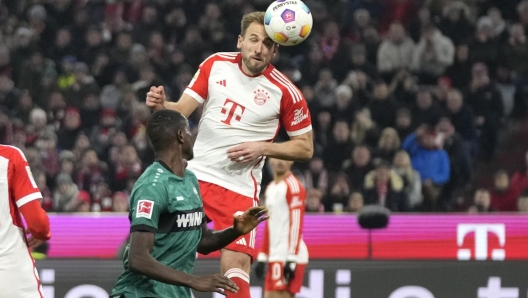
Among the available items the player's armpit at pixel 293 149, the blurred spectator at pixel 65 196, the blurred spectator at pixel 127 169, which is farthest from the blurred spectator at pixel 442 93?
the player's armpit at pixel 293 149

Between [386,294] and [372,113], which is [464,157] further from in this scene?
[386,294]

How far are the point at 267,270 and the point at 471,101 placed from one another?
5.22 m

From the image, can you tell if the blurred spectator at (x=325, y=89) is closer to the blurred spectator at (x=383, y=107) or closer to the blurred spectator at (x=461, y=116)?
the blurred spectator at (x=383, y=107)

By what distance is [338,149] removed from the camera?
13.3 m

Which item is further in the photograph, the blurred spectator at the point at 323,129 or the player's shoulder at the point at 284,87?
the blurred spectator at the point at 323,129

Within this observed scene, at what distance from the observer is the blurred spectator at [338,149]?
43.7 ft

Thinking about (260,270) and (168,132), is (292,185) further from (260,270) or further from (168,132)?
(168,132)

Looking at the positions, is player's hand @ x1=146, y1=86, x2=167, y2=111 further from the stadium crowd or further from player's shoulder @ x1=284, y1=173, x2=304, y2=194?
the stadium crowd

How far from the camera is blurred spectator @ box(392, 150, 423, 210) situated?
1268 centimetres

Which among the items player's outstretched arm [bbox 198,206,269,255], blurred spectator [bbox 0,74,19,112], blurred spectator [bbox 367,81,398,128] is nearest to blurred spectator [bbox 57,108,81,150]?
blurred spectator [bbox 0,74,19,112]

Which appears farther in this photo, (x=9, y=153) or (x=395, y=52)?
(x=395, y=52)

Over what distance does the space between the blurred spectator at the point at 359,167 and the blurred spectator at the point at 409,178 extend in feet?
1.06

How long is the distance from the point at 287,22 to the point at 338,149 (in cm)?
703

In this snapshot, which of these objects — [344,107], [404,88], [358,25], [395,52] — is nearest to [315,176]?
[344,107]
